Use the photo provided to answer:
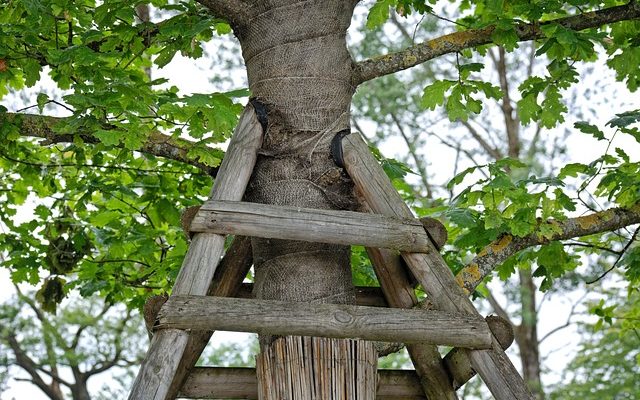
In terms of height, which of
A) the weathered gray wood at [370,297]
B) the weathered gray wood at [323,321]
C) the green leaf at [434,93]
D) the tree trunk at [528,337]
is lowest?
the weathered gray wood at [323,321]

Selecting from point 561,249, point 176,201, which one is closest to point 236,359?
A: point 176,201

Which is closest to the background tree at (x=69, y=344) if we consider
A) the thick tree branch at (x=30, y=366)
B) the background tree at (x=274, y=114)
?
the thick tree branch at (x=30, y=366)

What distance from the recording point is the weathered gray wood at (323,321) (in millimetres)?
3336

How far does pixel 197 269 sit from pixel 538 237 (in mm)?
2006

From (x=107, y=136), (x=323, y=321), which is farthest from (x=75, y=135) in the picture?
(x=323, y=321)

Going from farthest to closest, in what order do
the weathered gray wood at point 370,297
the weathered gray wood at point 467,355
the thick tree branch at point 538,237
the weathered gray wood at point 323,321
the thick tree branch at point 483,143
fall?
the thick tree branch at point 483,143 < the thick tree branch at point 538,237 < the weathered gray wood at point 370,297 < the weathered gray wood at point 467,355 < the weathered gray wood at point 323,321

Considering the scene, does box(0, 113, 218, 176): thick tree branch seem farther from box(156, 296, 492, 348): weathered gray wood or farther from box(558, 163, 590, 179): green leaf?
box(558, 163, 590, 179): green leaf

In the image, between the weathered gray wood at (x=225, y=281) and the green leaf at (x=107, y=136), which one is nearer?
the weathered gray wood at (x=225, y=281)

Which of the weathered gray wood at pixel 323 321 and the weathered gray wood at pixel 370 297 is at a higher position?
the weathered gray wood at pixel 370 297

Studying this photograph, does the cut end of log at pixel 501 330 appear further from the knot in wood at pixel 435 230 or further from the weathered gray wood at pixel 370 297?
the weathered gray wood at pixel 370 297

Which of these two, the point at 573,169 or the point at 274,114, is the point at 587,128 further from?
the point at 274,114

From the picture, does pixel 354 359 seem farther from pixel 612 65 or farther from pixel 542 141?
pixel 542 141

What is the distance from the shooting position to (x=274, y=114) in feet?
13.5

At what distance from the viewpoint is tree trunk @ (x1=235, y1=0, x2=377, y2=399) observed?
12.8 ft
